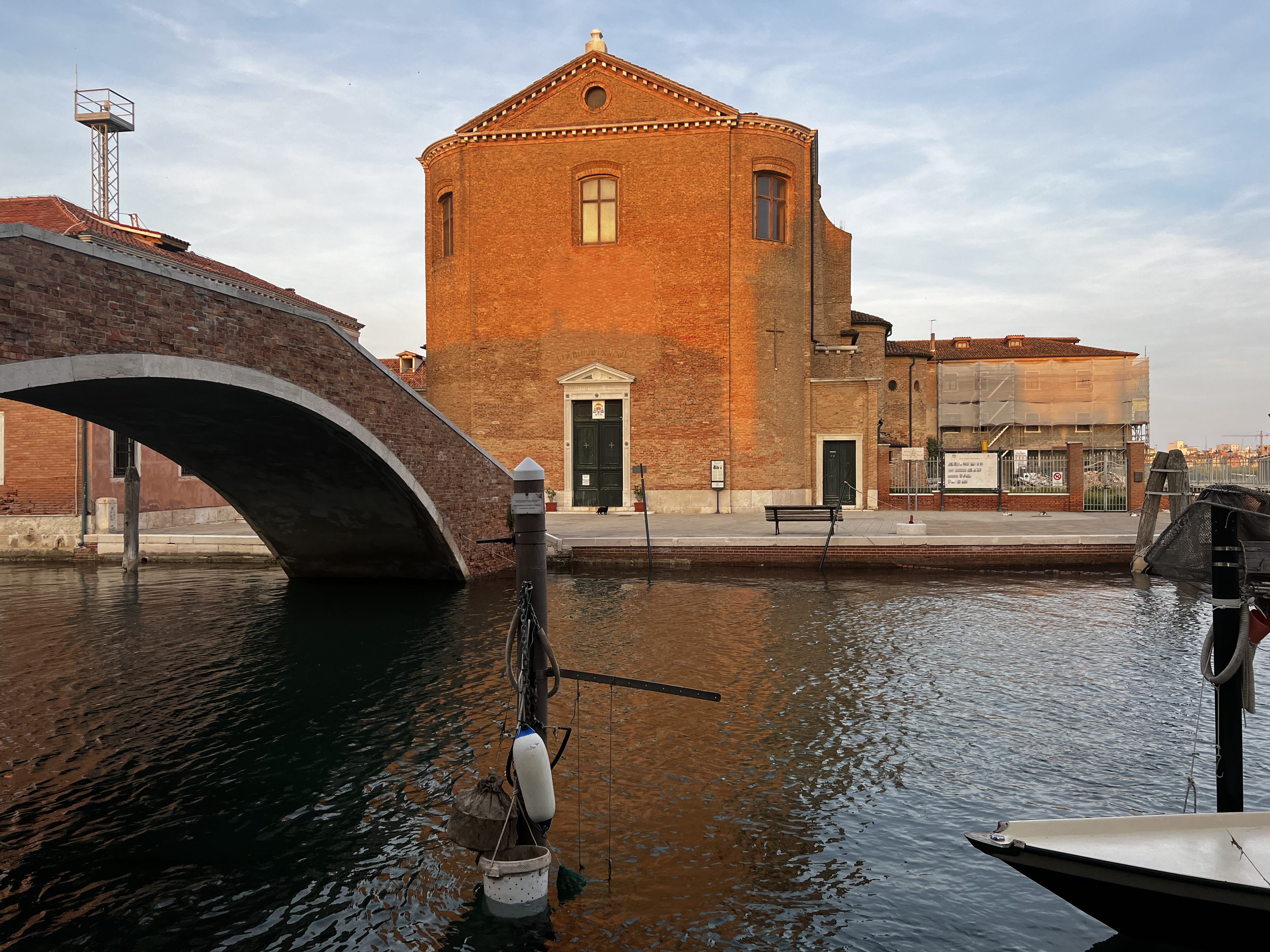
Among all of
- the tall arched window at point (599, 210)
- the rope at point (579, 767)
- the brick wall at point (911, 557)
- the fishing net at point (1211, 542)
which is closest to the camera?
the fishing net at point (1211, 542)

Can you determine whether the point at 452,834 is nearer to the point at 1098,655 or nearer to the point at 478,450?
the point at 1098,655

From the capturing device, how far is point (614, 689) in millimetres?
8906

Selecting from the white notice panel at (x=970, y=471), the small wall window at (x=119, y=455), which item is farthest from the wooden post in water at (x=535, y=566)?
the white notice panel at (x=970, y=471)

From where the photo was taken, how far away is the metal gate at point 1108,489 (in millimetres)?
23266

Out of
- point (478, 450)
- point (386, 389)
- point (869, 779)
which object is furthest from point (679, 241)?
point (869, 779)

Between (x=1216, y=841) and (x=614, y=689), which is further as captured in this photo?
(x=614, y=689)

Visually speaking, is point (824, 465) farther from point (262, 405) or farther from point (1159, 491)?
point (262, 405)

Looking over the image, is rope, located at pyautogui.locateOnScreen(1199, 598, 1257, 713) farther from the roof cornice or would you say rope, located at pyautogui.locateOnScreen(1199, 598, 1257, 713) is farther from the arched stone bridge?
the roof cornice

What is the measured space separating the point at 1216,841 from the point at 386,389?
12061 millimetres

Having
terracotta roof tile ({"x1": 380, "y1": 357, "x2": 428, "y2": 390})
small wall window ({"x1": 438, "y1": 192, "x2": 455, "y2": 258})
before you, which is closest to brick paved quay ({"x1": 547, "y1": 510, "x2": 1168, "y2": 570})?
small wall window ({"x1": 438, "y1": 192, "x2": 455, "y2": 258})

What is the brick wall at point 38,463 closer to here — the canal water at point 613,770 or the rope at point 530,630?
the canal water at point 613,770

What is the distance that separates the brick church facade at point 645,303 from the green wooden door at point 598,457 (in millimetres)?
51

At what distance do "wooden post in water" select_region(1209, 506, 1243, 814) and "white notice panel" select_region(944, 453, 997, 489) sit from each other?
764 inches

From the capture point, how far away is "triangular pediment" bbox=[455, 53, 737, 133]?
24297 mm
